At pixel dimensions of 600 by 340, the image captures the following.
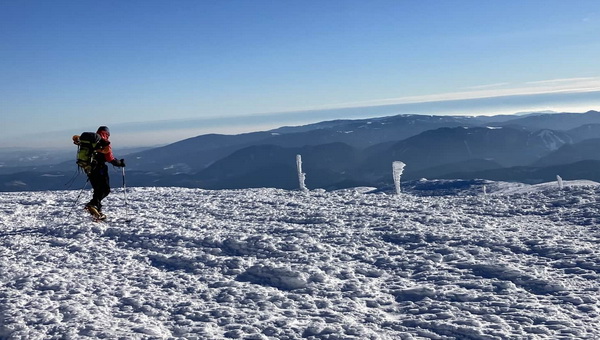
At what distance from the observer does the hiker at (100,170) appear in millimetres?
13930

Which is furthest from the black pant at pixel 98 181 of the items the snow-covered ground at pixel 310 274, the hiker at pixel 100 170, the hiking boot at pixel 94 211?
the snow-covered ground at pixel 310 274

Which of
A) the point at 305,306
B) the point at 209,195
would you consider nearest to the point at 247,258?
the point at 305,306

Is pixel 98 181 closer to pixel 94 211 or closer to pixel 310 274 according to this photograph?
pixel 94 211

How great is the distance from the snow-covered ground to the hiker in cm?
73

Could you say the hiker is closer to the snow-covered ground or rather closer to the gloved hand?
the gloved hand

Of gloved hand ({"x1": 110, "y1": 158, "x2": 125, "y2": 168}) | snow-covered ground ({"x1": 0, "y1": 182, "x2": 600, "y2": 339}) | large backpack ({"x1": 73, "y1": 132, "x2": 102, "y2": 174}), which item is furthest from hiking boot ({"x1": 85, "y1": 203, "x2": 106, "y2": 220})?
gloved hand ({"x1": 110, "y1": 158, "x2": 125, "y2": 168})

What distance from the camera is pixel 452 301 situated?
7418mm

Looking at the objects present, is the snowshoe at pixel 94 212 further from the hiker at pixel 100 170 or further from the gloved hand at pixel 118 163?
the gloved hand at pixel 118 163

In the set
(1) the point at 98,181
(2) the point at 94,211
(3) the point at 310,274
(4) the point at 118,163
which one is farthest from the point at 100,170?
(3) the point at 310,274

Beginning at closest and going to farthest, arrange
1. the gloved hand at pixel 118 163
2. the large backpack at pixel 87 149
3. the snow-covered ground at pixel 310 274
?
the snow-covered ground at pixel 310 274
the large backpack at pixel 87 149
the gloved hand at pixel 118 163

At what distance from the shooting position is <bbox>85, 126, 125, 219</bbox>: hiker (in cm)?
1393

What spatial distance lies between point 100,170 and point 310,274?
8734mm

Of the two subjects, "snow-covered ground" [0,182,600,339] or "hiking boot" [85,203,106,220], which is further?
"hiking boot" [85,203,106,220]

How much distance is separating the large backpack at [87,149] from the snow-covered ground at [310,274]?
1.86m
